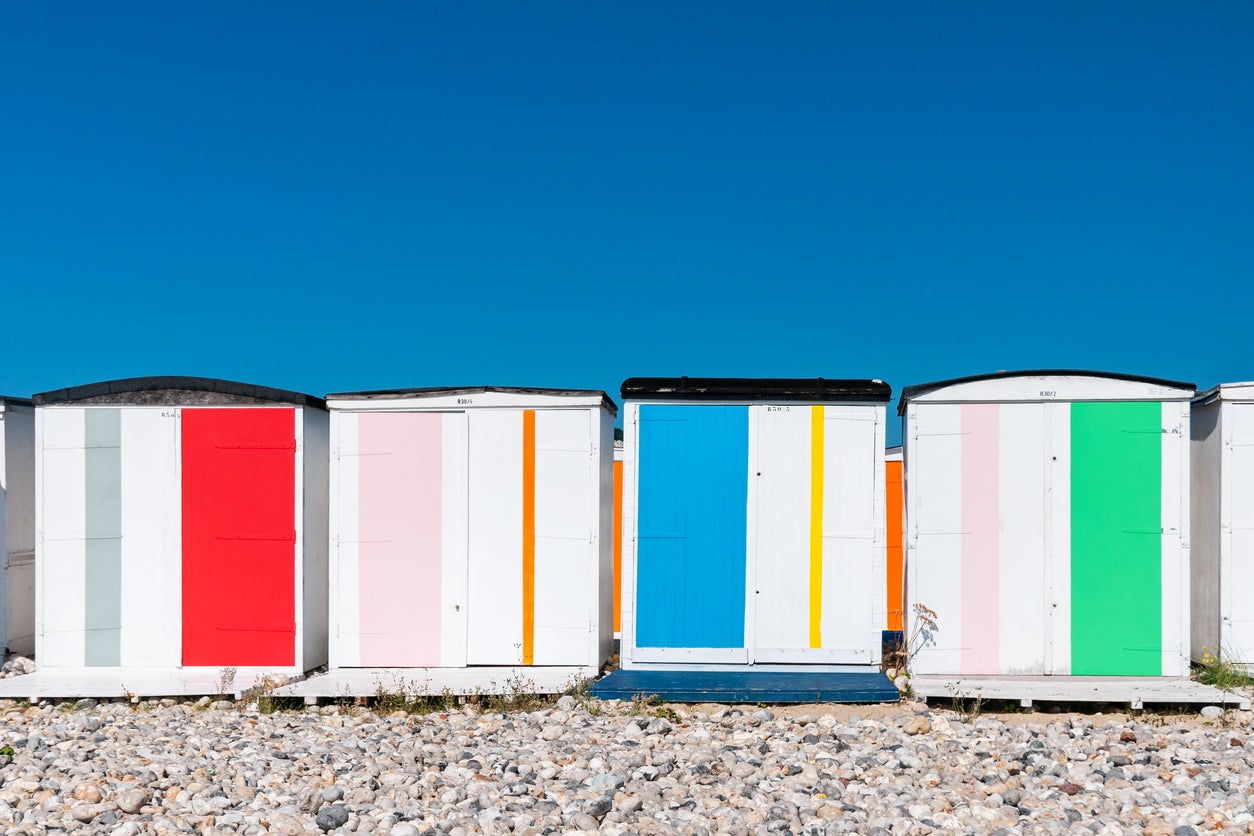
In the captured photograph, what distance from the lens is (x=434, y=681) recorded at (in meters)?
8.23

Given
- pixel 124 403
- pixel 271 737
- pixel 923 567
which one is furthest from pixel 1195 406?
pixel 124 403

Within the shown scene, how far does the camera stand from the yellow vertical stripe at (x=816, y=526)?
8.49 meters

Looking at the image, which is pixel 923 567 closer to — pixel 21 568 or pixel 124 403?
pixel 124 403

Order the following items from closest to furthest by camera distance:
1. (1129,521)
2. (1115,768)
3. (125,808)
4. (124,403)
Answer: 1. (125,808)
2. (1115,768)
3. (1129,521)
4. (124,403)

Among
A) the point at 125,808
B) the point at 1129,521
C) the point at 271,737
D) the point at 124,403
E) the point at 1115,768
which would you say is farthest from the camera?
the point at 124,403

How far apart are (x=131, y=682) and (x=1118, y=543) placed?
8.96 m

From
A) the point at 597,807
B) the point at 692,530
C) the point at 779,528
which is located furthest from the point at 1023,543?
the point at 597,807

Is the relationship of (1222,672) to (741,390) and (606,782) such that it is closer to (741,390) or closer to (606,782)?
(741,390)

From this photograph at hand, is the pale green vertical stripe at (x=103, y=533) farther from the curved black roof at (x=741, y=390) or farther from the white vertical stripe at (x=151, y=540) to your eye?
the curved black roof at (x=741, y=390)

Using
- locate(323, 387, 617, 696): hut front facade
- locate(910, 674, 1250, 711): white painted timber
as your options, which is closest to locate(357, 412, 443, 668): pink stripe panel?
locate(323, 387, 617, 696): hut front facade

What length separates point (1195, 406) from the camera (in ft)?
30.2

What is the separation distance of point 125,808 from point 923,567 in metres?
6.38

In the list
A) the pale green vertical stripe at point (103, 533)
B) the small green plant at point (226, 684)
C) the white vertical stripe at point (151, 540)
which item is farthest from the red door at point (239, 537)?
the pale green vertical stripe at point (103, 533)

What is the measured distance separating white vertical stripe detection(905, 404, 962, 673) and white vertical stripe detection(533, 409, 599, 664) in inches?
114
